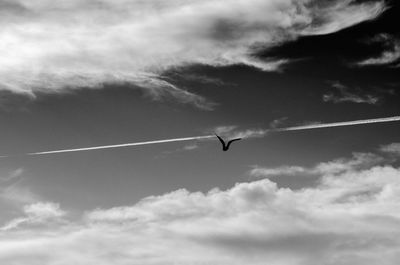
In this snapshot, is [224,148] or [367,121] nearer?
[367,121]

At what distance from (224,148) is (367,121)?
3482 cm

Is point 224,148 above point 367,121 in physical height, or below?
above

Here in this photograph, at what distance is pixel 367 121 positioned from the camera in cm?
2122

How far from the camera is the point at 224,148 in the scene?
54.5m
